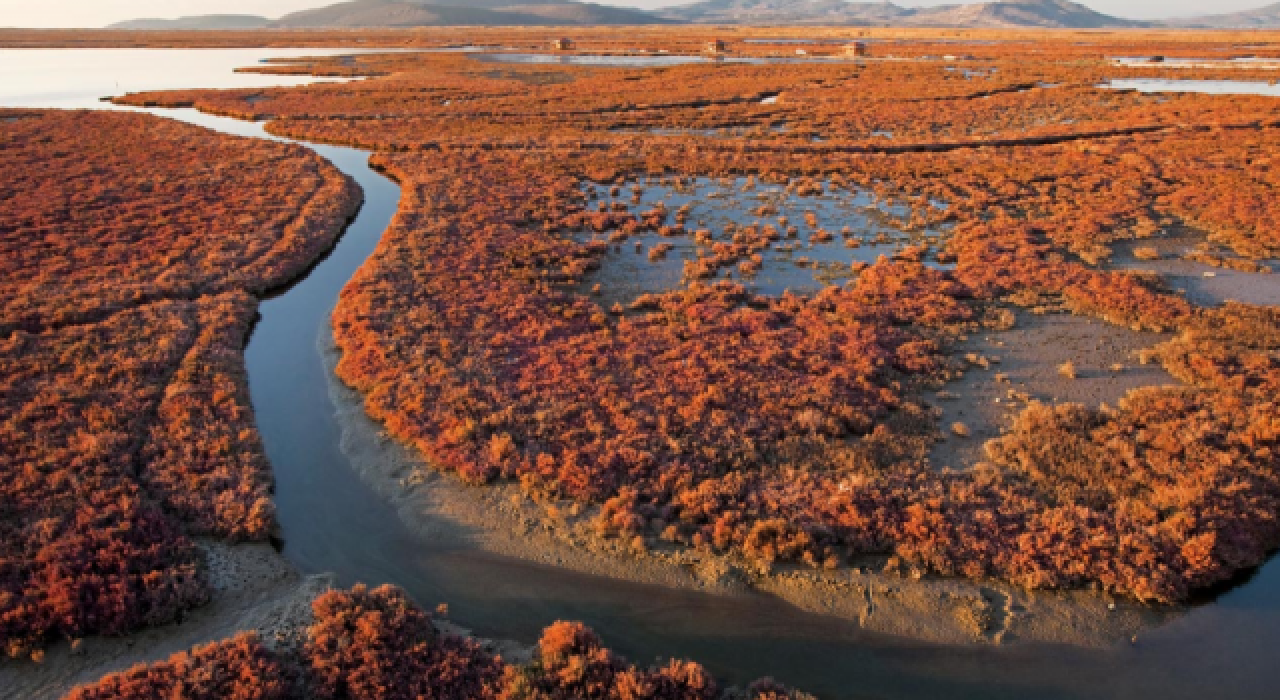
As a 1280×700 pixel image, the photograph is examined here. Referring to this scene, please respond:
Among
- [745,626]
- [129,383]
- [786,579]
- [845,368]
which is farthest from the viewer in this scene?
[845,368]

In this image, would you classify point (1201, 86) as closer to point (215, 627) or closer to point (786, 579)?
point (786, 579)

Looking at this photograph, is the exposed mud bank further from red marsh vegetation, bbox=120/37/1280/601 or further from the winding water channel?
the winding water channel

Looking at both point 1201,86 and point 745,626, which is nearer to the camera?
point 745,626

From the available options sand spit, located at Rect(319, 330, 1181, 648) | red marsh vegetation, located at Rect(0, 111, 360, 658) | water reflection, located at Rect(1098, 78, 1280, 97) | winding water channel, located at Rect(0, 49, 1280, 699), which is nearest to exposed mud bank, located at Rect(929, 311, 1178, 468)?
sand spit, located at Rect(319, 330, 1181, 648)

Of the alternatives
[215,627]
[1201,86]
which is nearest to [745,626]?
[215,627]

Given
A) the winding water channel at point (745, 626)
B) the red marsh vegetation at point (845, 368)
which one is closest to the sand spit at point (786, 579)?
the winding water channel at point (745, 626)

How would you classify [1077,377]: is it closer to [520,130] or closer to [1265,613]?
[1265,613]

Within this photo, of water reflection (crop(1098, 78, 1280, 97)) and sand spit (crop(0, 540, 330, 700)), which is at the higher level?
water reflection (crop(1098, 78, 1280, 97))
